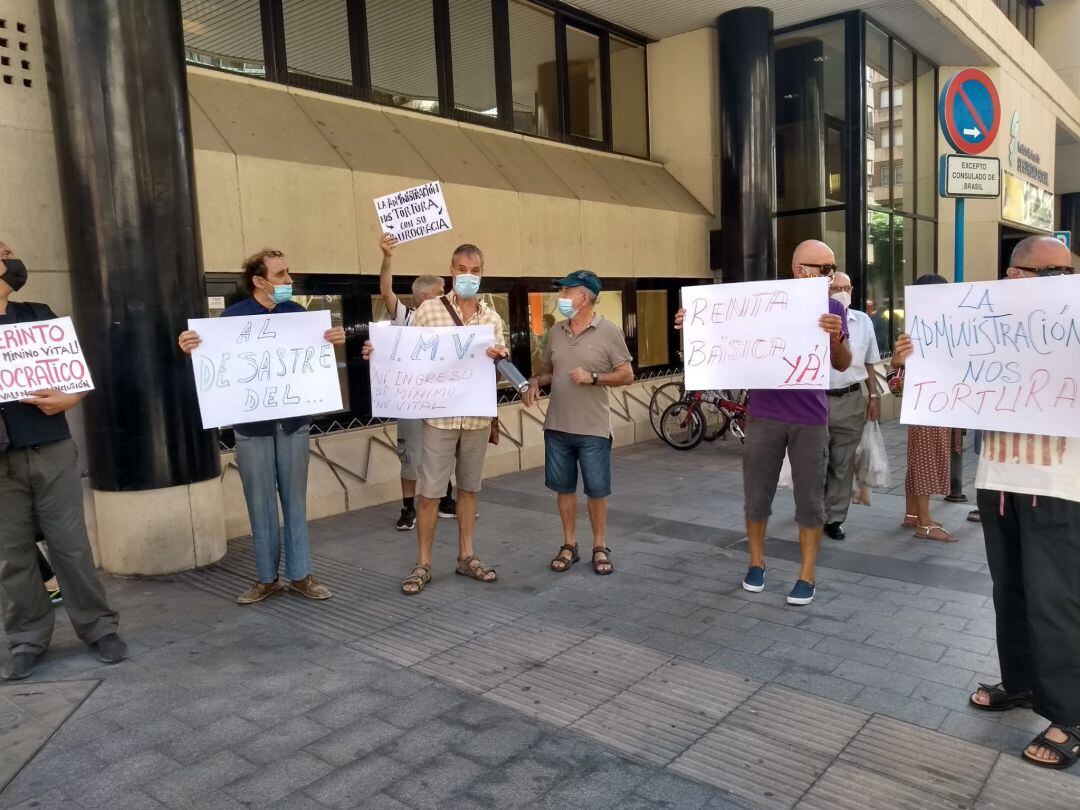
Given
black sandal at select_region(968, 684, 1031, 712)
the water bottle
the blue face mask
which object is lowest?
black sandal at select_region(968, 684, 1031, 712)

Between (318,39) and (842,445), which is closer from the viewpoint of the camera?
(842,445)

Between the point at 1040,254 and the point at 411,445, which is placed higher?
the point at 1040,254

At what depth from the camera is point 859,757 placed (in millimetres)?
3217

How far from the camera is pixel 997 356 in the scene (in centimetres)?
346

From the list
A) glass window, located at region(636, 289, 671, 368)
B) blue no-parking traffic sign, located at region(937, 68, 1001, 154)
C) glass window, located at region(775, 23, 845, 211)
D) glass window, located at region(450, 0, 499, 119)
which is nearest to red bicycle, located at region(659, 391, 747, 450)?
glass window, located at region(636, 289, 671, 368)

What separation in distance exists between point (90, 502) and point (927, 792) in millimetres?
5513

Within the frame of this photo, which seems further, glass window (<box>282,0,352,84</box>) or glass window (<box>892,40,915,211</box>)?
glass window (<box>892,40,915,211</box>)

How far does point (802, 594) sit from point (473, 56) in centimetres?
777

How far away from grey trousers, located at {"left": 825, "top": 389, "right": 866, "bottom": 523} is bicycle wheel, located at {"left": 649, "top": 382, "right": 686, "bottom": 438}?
16.3 feet

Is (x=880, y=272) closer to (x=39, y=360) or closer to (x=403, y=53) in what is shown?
(x=403, y=53)

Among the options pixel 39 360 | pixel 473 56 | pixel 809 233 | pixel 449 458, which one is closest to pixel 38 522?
pixel 39 360

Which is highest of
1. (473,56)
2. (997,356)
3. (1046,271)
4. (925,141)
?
(473,56)

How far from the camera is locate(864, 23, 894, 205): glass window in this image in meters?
12.8

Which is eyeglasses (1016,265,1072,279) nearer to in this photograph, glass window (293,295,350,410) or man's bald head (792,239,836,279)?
man's bald head (792,239,836,279)
